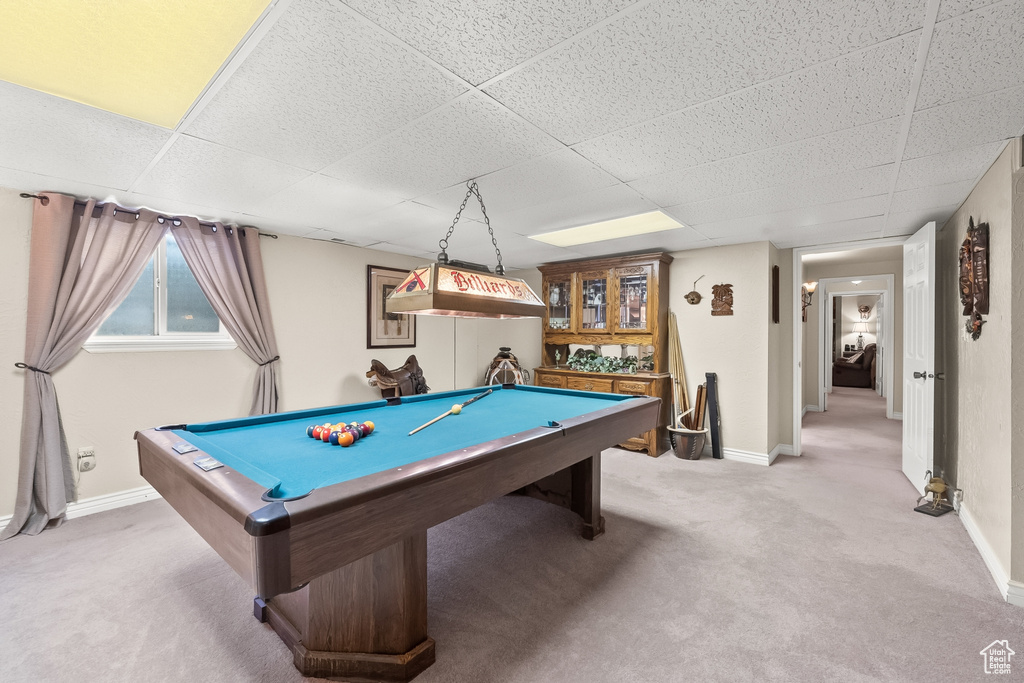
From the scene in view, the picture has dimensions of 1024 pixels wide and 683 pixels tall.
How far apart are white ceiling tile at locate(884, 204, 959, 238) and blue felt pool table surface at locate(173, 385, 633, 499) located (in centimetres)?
254

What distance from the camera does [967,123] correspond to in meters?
1.84

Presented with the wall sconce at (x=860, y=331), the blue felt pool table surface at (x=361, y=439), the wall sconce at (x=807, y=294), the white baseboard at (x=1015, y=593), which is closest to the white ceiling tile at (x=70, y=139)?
the blue felt pool table surface at (x=361, y=439)

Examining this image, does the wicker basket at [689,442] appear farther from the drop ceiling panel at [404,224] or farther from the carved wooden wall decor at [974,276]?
the drop ceiling panel at [404,224]

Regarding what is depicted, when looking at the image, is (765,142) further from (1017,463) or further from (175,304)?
(175,304)

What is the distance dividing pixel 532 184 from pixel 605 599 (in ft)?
7.47

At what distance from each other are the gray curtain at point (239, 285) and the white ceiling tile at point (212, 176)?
62 cm

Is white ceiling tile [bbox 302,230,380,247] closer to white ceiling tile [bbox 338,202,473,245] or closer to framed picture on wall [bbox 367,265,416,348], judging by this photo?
white ceiling tile [bbox 338,202,473,245]

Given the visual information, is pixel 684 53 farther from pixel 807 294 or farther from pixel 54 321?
pixel 807 294

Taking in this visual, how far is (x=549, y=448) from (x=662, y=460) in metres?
2.78

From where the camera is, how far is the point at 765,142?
81.2 inches

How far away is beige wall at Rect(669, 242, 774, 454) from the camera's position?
428cm

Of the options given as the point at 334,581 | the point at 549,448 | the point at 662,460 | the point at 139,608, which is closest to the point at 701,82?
the point at 549,448

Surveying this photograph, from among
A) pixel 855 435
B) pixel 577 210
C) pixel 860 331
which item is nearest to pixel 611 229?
pixel 577 210

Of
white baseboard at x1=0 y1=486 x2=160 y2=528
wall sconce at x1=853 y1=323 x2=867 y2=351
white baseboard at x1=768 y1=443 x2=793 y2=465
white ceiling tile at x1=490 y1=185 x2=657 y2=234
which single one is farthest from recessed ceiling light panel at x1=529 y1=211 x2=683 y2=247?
wall sconce at x1=853 y1=323 x2=867 y2=351
